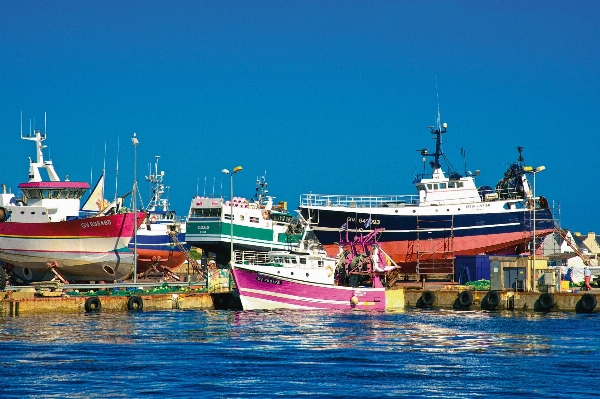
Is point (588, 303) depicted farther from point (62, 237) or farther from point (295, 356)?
point (62, 237)

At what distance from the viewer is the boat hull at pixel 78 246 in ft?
213

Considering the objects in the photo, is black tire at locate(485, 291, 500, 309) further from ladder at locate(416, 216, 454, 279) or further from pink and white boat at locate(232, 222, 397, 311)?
ladder at locate(416, 216, 454, 279)

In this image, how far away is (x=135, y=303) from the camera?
5281 centimetres

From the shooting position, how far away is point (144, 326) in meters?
43.7

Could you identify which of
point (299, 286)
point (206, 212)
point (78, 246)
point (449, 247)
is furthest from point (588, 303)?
point (78, 246)

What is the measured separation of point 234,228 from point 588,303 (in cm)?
2611

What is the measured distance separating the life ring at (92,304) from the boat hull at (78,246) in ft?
44.8

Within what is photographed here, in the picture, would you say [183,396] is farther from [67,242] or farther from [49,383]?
[67,242]

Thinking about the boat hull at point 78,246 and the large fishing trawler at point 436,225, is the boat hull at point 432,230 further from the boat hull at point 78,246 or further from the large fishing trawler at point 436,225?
the boat hull at point 78,246

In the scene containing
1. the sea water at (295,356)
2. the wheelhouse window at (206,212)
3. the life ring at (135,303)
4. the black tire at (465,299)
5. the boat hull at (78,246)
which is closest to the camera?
the sea water at (295,356)

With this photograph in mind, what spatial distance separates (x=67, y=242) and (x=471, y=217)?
29.2m

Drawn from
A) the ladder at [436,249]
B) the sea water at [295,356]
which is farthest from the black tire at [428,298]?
the ladder at [436,249]

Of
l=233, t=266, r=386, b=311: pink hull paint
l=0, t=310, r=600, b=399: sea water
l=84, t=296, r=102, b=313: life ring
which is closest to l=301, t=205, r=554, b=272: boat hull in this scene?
l=233, t=266, r=386, b=311: pink hull paint

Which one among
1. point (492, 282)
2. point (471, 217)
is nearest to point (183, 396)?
point (492, 282)
